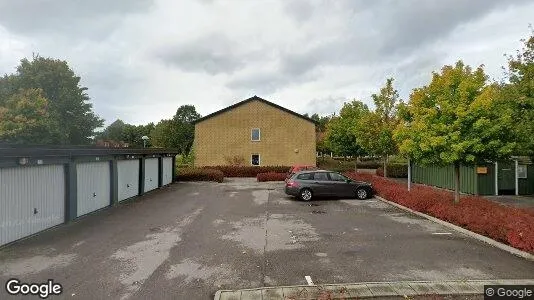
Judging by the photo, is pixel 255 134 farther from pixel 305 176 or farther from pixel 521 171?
pixel 521 171

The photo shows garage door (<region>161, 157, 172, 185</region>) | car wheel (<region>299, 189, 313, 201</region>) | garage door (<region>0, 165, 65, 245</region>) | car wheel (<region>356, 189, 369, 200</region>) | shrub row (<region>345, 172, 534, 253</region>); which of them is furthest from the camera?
garage door (<region>161, 157, 172, 185</region>)

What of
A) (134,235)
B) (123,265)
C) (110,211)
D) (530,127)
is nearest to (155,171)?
(110,211)

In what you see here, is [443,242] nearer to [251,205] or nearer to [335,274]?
[335,274]

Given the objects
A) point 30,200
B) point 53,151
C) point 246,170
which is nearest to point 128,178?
point 53,151

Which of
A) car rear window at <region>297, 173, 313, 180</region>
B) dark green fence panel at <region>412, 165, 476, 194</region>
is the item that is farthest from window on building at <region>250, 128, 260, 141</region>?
car rear window at <region>297, 173, 313, 180</region>

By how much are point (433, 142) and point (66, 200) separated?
1307cm

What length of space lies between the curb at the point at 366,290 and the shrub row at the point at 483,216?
231cm

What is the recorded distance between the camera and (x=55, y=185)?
40.4 ft

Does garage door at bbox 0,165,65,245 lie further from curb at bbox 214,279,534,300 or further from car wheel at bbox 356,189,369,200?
car wheel at bbox 356,189,369,200

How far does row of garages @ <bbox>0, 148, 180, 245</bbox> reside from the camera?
10.1 m

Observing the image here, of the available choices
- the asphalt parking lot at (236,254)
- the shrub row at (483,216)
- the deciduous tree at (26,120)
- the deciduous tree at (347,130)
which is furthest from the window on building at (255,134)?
the asphalt parking lot at (236,254)

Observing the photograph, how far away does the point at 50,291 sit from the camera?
6.68 metres

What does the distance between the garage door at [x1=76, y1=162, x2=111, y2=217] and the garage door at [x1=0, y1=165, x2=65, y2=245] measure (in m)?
1.27

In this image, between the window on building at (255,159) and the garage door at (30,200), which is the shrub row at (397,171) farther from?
the garage door at (30,200)
